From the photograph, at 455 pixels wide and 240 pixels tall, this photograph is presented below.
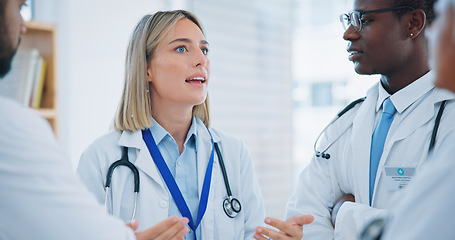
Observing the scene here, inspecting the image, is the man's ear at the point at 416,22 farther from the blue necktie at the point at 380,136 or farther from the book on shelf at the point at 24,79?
the book on shelf at the point at 24,79

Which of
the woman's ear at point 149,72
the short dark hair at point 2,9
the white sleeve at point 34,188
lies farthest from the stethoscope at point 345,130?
the short dark hair at point 2,9

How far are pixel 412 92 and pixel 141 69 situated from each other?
1038 mm

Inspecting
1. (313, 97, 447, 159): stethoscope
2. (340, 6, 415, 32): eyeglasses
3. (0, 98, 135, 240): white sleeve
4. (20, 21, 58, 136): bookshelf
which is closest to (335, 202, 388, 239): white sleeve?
(313, 97, 447, 159): stethoscope

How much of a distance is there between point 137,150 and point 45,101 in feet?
3.69

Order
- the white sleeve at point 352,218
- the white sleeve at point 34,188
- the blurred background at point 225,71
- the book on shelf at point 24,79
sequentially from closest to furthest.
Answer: the white sleeve at point 34,188, the white sleeve at point 352,218, the book on shelf at point 24,79, the blurred background at point 225,71

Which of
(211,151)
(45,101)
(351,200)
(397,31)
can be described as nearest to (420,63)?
(397,31)

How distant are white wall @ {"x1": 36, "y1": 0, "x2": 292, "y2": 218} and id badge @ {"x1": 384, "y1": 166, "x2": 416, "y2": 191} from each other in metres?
1.93

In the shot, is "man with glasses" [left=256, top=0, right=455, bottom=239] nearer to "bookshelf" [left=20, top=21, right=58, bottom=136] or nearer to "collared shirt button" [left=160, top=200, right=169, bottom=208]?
"collared shirt button" [left=160, top=200, right=169, bottom=208]

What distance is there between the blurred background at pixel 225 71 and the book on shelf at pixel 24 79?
0.22 m

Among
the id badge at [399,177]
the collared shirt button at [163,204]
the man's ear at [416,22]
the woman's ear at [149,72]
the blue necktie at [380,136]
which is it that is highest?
the man's ear at [416,22]

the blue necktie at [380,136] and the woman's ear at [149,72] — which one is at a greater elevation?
the woman's ear at [149,72]

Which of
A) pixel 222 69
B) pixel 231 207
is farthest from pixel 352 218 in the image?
pixel 222 69

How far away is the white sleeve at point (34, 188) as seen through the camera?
88 cm

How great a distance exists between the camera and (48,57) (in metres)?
2.53
